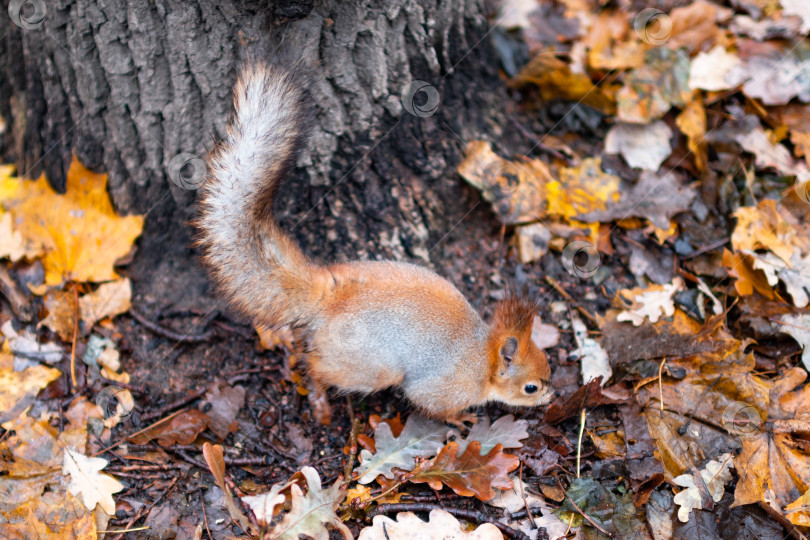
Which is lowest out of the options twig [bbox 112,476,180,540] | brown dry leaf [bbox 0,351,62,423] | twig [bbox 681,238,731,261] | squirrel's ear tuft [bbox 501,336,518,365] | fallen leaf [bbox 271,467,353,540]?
twig [bbox 681,238,731,261]

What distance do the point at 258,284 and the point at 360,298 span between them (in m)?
0.47

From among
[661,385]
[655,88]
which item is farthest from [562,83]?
[661,385]

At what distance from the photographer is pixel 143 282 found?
330 centimetres

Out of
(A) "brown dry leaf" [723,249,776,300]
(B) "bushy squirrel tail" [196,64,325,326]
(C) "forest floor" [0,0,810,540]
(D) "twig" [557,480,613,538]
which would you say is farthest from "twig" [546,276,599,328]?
(B) "bushy squirrel tail" [196,64,325,326]

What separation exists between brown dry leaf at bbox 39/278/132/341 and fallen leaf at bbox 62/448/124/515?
701 millimetres

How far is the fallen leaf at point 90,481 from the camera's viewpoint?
2.52 meters

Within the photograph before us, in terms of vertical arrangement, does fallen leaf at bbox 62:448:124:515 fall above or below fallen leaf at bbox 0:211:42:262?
below

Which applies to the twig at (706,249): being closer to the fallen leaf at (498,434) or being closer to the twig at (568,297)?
the twig at (568,297)

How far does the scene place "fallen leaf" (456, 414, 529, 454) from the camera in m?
2.82

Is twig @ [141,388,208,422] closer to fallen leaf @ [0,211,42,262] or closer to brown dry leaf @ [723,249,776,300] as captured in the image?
fallen leaf @ [0,211,42,262]

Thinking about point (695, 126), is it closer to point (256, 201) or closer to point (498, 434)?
point (498, 434)

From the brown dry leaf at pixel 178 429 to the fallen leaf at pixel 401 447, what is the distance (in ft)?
2.54

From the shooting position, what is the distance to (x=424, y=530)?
8.01 feet

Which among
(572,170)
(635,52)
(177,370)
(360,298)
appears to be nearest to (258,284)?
(360,298)
